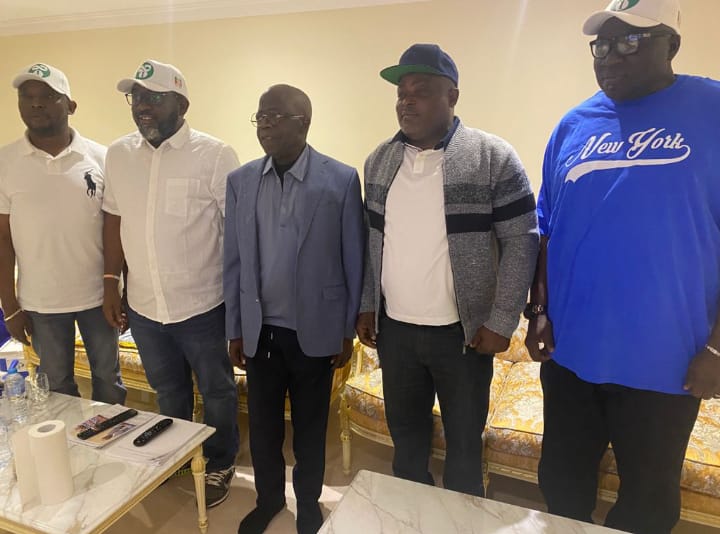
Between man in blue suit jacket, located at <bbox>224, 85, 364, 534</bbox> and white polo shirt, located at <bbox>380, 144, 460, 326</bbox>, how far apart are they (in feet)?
0.53

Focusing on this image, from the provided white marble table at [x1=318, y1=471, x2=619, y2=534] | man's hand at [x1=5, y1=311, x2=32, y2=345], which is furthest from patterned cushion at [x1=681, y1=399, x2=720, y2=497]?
man's hand at [x1=5, y1=311, x2=32, y2=345]

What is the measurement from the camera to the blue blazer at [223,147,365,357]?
59.5 inches

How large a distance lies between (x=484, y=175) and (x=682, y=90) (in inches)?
19.4

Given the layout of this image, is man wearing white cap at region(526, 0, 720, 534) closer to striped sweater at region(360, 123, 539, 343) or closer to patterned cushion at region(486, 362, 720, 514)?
Answer: striped sweater at region(360, 123, 539, 343)

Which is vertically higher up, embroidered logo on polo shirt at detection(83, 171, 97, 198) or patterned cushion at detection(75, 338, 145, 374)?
embroidered logo on polo shirt at detection(83, 171, 97, 198)

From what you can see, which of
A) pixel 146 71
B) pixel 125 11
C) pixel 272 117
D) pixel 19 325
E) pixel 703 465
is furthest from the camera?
pixel 125 11

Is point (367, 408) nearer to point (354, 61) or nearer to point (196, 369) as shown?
point (196, 369)

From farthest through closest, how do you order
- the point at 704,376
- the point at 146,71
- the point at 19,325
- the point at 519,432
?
the point at 19,325
the point at 519,432
the point at 146,71
the point at 704,376

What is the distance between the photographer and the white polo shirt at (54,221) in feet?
6.31

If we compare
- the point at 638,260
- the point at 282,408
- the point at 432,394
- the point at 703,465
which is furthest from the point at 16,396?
the point at 703,465

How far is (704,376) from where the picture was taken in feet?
3.61

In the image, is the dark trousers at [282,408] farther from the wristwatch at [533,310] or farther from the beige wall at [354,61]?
the beige wall at [354,61]

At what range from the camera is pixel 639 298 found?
3.79ft

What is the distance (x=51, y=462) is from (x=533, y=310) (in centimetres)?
142
